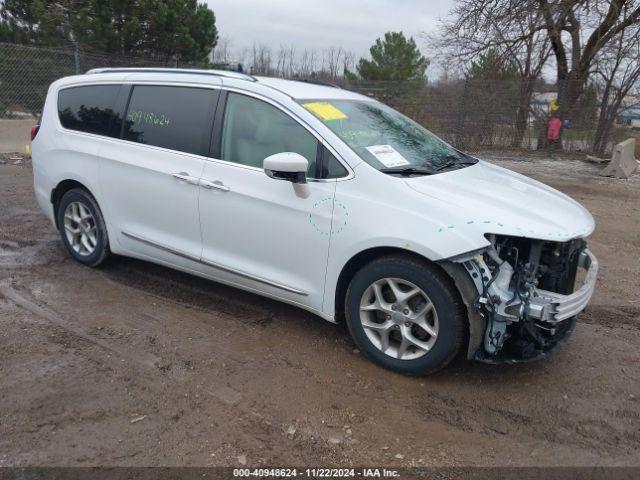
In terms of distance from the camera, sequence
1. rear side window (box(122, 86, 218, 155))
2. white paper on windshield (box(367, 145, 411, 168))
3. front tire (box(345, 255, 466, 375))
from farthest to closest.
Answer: rear side window (box(122, 86, 218, 155)), white paper on windshield (box(367, 145, 411, 168)), front tire (box(345, 255, 466, 375))

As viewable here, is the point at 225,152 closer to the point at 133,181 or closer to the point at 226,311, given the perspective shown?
the point at 133,181

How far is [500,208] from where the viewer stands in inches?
129

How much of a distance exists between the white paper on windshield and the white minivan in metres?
0.01

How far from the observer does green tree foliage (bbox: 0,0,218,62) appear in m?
17.8

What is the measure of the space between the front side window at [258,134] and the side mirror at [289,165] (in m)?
0.14

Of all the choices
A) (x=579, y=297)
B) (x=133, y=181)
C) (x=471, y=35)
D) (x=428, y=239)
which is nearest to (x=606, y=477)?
(x=579, y=297)

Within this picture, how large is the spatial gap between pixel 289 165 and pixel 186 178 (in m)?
1.06

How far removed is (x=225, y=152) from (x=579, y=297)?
8.39 feet

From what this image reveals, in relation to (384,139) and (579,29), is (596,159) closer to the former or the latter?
(579,29)

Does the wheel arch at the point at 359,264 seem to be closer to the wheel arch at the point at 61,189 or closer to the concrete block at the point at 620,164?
the wheel arch at the point at 61,189

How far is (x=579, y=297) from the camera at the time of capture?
3.28m

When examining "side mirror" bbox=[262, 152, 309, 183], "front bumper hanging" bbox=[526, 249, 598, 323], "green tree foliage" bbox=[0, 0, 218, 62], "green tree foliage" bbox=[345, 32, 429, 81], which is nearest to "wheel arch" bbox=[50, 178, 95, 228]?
"side mirror" bbox=[262, 152, 309, 183]

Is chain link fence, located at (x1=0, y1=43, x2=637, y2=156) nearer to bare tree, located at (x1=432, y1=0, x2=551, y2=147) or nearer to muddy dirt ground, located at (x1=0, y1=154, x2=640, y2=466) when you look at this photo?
bare tree, located at (x1=432, y1=0, x2=551, y2=147)

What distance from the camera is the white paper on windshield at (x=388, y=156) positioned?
12.0ft
